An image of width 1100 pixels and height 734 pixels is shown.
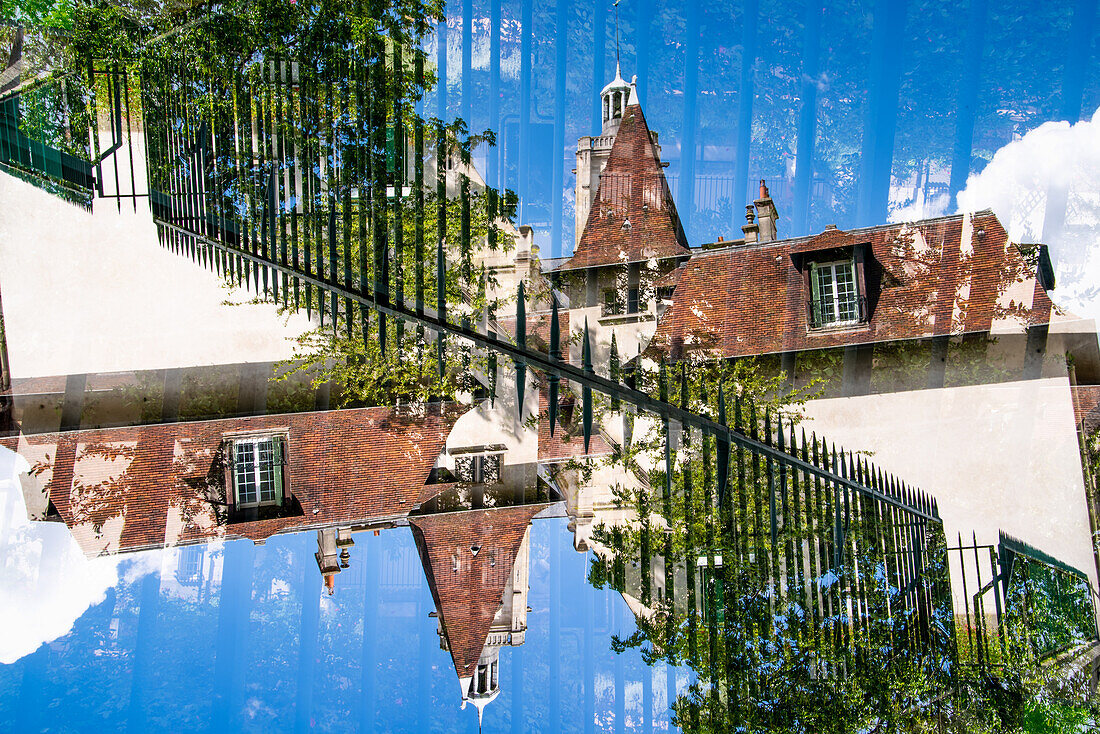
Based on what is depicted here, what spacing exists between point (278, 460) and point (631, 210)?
360 cm

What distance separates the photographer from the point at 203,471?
13.6ft

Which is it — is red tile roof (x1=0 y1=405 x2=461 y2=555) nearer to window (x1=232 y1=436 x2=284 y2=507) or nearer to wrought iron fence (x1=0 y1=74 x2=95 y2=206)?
window (x1=232 y1=436 x2=284 y2=507)

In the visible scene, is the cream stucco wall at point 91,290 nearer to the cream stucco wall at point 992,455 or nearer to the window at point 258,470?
the window at point 258,470

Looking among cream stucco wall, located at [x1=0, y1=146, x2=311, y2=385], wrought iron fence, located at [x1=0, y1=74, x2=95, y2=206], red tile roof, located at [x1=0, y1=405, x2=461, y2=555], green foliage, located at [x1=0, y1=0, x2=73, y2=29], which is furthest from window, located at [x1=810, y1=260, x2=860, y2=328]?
green foliage, located at [x1=0, y1=0, x2=73, y2=29]

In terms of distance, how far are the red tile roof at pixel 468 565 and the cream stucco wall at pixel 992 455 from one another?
108 inches

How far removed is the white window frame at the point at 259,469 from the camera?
4.17m

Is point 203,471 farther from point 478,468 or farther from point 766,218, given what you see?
point 766,218

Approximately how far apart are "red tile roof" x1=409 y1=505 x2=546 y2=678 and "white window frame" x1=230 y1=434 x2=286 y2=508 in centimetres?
104

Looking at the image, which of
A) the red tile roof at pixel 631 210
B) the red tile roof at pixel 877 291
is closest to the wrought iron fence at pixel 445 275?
the red tile roof at pixel 877 291

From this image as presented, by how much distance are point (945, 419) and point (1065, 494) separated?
81cm

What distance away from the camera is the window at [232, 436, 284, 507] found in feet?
13.7

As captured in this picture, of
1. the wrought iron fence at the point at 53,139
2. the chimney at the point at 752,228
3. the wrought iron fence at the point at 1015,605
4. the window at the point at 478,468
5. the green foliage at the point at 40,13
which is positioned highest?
the green foliage at the point at 40,13

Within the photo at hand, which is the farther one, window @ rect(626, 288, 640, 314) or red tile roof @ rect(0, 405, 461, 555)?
window @ rect(626, 288, 640, 314)

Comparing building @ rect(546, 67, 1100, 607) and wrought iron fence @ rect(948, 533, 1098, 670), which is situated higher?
building @ rect(546, 67, 1100, 607)
